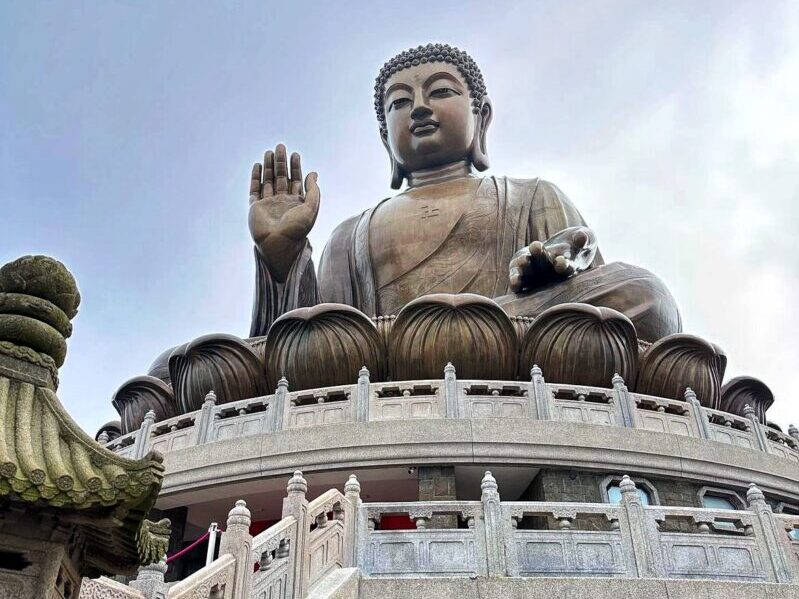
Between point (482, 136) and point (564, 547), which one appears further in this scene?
point (482, 136)

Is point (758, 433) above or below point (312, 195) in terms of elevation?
below

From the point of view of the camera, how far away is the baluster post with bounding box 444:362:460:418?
7383 mm

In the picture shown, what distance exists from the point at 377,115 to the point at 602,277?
6348 mm

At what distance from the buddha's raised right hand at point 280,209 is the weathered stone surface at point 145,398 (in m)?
2.38

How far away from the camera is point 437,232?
12859 millimetres

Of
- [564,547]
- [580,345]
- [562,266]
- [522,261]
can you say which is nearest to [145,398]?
[522,261]

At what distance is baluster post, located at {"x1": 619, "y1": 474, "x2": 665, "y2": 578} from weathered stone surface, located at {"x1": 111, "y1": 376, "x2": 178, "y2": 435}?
238 inches

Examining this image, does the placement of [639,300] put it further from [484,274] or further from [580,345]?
[484,274]

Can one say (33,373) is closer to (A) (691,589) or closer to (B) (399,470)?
(A) (691,589)

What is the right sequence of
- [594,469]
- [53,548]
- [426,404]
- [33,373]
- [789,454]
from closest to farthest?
[53,548]
[33,373]
[594,469]
[426,404]
[789,454]

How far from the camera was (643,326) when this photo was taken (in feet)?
34.3

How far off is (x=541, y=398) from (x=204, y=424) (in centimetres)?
314

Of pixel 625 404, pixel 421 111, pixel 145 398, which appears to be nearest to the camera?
pixel 625 404

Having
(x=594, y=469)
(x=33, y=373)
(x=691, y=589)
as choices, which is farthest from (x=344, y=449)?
(x=33, y=373)
